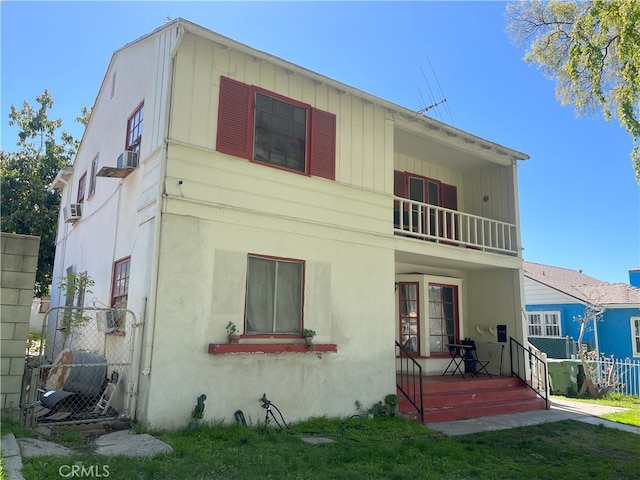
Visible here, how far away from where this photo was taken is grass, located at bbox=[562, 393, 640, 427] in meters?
10.8

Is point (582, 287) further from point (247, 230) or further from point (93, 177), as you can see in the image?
point (93, 177)

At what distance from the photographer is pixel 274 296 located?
28.2 ft

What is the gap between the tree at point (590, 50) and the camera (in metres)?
7.56

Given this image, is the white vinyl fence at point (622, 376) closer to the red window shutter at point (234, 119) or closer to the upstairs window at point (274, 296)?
the upstairs window at point (274, 296)

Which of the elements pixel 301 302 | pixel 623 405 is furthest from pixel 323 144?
pixel 623 405

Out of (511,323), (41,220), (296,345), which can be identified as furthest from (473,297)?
(41,220)

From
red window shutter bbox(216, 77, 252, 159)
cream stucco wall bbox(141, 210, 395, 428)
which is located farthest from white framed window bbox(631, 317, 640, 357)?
red window shutter bbox(216, 77, 252, 159)

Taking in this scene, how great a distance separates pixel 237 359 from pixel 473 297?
8.13m

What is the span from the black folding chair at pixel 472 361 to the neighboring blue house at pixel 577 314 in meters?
8.80

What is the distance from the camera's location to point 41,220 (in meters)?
20.1

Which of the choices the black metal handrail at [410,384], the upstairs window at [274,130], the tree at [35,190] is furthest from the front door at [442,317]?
the tree at [35,190]

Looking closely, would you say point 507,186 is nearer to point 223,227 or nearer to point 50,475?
point 223,227

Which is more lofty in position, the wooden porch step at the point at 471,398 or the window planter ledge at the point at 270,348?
the window planter ledge at the point at 270,348
